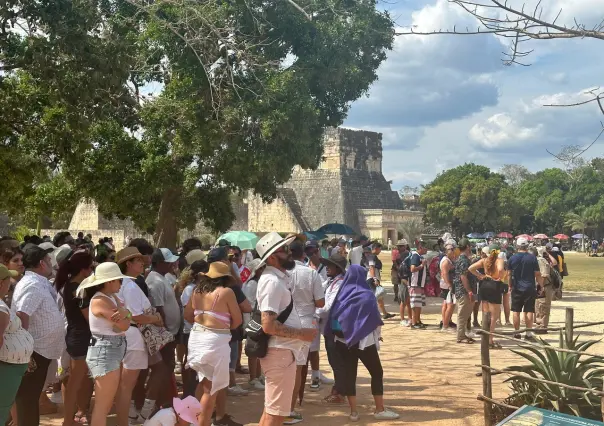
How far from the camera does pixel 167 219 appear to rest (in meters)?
16.8

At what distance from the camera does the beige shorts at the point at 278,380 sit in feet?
15.0

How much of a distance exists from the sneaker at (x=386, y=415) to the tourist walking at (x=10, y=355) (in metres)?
3.28

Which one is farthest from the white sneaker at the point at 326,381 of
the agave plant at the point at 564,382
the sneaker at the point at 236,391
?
the agave plant at the point at 564,382

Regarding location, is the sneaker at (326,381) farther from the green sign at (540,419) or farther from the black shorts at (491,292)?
the green sign at (540,419)

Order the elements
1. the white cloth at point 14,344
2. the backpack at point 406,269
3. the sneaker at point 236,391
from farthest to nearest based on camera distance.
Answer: the backpack at point 406,269, the sneaker at point 236,391, the white cloth at point 14,344

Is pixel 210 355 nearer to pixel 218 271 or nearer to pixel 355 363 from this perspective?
pixel 218 271

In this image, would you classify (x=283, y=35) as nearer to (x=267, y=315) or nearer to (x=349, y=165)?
(x=267, y=315)

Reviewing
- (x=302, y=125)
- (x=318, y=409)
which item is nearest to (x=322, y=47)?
(x=302, y=125)

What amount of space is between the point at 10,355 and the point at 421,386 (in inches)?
189

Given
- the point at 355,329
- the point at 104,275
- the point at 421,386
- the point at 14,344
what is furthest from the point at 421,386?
the point at 14,344

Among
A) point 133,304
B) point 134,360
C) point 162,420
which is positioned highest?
point 133,304

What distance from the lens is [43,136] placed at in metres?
11.0

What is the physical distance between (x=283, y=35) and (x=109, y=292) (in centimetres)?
1341

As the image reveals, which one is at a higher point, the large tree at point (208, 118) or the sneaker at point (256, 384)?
the large tree at point (208, 118)
